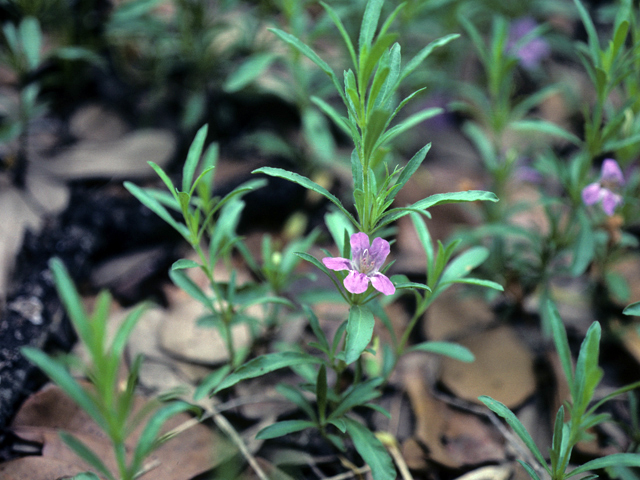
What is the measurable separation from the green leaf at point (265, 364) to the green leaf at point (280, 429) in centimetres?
20

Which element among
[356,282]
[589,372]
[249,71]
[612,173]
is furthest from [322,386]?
[249,71]

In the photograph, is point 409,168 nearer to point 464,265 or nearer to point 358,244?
point 358,244

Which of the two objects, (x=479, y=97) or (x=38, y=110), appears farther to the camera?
(x=479, y=97)

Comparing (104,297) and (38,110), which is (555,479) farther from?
(38,110)

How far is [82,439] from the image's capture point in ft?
6.40

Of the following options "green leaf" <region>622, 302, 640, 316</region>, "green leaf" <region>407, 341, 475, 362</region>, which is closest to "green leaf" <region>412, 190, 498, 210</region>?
"green leaf" <region>622, 302, 640, 316</region>

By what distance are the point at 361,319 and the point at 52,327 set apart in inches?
58.2

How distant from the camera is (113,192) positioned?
2.85 meters

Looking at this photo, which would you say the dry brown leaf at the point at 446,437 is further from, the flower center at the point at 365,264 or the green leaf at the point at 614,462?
the flower center at the point at 365,264

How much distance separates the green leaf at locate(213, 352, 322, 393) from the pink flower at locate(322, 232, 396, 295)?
349 millimetres

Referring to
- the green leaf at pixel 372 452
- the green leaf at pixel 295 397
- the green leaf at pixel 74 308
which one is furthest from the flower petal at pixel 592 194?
the green leaf at pixel 74 308

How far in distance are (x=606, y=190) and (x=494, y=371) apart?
1011 mm

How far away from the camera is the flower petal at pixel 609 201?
226 cm

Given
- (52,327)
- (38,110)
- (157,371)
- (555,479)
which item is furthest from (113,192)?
(555,479)
